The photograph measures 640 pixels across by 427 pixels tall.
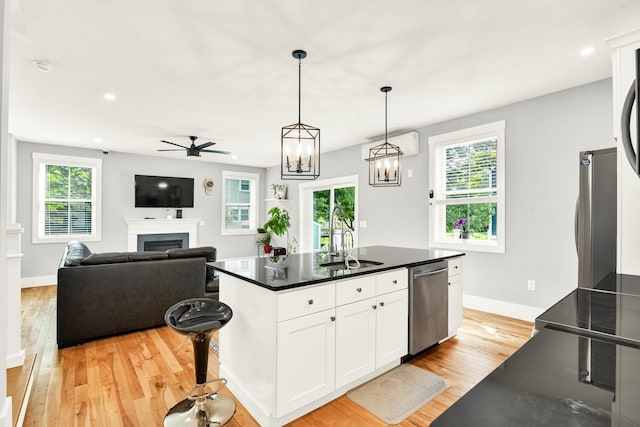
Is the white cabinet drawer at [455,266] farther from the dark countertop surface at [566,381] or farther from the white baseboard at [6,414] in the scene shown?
the white baseboard at [6,414]

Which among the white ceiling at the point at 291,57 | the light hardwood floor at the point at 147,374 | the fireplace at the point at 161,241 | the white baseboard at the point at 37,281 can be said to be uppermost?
the white ceiling at the point at 291,57

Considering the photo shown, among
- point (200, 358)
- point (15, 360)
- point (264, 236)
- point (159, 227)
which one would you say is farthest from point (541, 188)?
point (159, 227)

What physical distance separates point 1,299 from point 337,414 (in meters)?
1.93

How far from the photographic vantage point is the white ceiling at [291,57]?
2105 millimetres

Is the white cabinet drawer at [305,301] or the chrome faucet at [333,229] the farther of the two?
the chrome faucet at [333,229]

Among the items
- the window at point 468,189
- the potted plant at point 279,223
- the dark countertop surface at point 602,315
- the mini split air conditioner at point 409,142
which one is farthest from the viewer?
the potted plant at point 279,223

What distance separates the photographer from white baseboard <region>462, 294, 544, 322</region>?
3715 millimetres

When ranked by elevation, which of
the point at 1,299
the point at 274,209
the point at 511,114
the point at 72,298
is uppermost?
the point at 511,114

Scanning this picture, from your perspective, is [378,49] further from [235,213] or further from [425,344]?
[235,213]

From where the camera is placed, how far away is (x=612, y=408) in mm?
542

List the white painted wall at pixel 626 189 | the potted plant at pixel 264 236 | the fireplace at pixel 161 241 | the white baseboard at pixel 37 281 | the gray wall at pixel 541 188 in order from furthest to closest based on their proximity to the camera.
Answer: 1. the potted plant at pixel 264 236
2. the fireplace at pixel 161 241
3. the white baseboard at pixel 37 281
4. the gray wall at pixel 541 188
5. the white painted wall at pixel 626 189

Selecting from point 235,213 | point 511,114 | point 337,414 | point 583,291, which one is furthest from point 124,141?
point 583,291

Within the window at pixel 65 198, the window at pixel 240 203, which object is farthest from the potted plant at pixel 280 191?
the window at pixel 65 198

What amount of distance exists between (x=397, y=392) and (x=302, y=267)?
3.70ft
